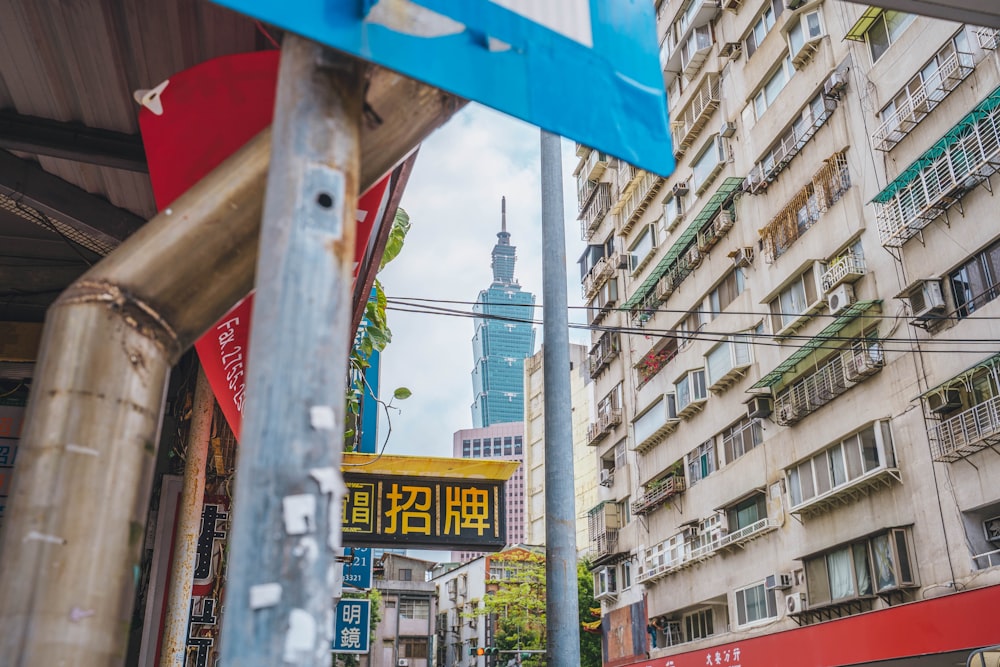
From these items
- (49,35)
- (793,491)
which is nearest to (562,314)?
(49,35)

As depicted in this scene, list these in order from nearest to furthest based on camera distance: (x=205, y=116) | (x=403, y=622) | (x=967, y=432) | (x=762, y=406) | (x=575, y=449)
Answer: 1. (x=205, y=116)
2. (x=967, y=432)
3. (x=762, y=406)
4. (x=403, y=622)
5. (x=575, y=449)

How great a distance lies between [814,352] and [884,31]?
7.55m

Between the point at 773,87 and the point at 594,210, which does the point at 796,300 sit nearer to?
the point at 773,87

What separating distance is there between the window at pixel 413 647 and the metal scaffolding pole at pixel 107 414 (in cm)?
7027

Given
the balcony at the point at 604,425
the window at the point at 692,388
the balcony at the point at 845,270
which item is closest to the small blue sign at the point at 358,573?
the balcony at the point at 845,270

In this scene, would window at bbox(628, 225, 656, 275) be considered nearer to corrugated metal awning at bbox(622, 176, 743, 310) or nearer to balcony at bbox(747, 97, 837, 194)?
corrugated metal awning at bbox(622, 176, 743, 310)

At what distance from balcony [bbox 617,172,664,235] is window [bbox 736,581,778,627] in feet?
47.3

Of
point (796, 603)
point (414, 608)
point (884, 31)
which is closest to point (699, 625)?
point (796, 603)

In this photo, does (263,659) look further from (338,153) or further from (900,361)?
(900,361)

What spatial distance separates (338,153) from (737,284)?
25572mm

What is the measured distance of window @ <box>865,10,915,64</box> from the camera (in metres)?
19.1

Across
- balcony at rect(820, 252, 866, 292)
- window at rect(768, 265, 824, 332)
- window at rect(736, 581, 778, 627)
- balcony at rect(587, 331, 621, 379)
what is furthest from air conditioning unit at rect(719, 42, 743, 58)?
window at rect(736, 581, 778, 627)

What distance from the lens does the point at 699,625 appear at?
27.5m

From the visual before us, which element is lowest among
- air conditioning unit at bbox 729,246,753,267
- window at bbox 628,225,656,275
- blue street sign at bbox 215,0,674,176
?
blue street sign at bbox 215,0,674,176
